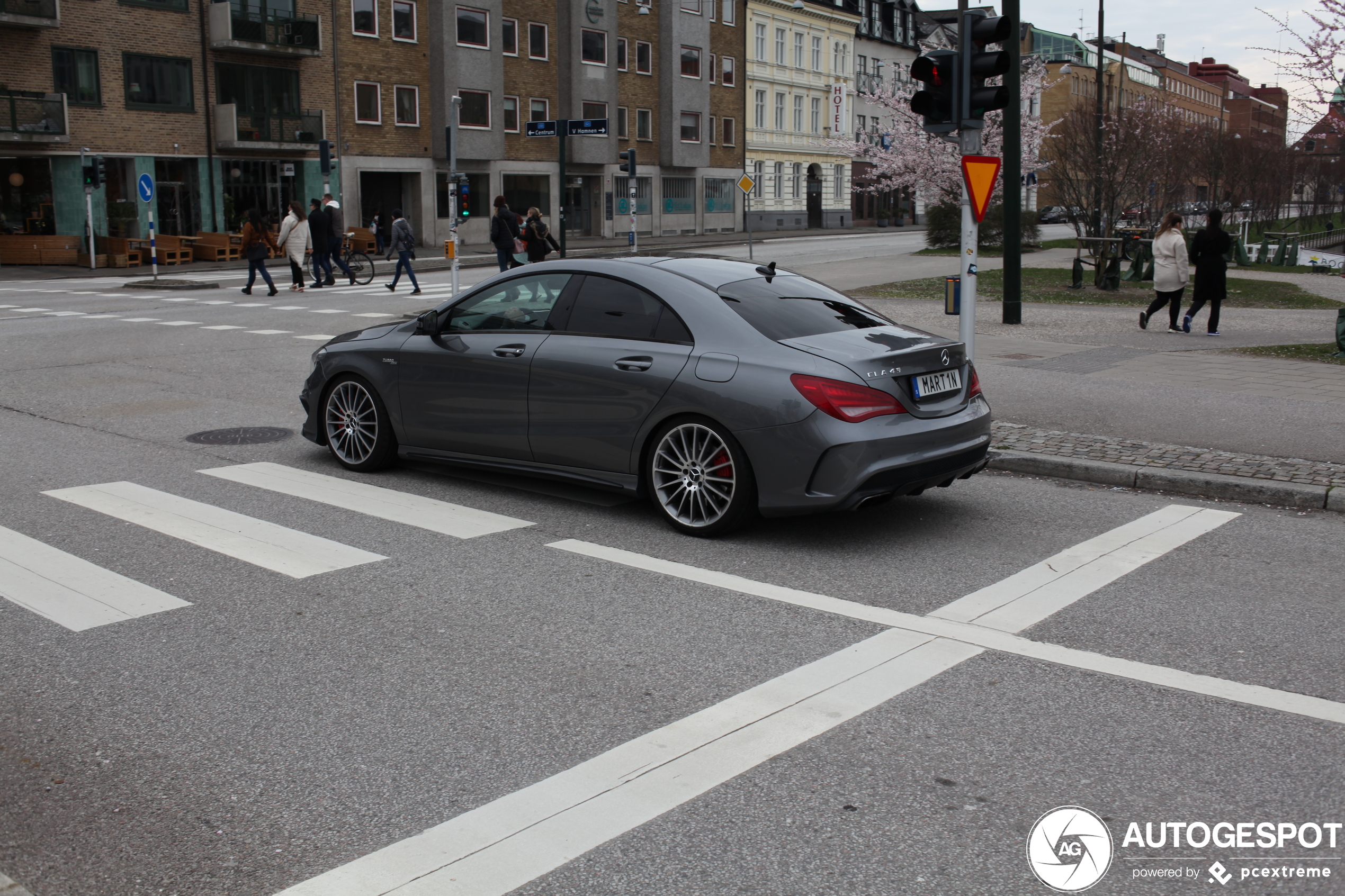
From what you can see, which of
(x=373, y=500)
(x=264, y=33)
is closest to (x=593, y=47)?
(x=264, y=33)

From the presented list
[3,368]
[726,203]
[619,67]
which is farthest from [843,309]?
[726,203]

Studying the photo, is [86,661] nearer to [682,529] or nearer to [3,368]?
[682,529]

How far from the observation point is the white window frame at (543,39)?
53875 mm

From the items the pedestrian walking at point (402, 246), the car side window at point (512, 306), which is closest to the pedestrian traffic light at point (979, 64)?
the car side window at point (512, 306)

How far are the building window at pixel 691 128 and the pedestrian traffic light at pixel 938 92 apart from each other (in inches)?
2112

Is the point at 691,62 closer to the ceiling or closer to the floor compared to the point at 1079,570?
closer to the ceiling

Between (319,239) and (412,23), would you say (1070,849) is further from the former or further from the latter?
(412,23)

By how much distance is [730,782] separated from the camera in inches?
151

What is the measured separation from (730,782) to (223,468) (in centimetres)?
604

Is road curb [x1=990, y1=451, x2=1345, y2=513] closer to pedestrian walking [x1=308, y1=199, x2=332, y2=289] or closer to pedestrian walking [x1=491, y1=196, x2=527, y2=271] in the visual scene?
pedestrian walking [x1=491, y1=196, x2=527, y2=271]

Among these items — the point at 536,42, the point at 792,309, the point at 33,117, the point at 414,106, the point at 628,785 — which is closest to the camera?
the point at 628,785

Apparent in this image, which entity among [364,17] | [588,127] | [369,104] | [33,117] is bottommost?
[588,127]

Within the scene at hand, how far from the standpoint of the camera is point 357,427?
28.2ft

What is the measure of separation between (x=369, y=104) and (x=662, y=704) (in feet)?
154
